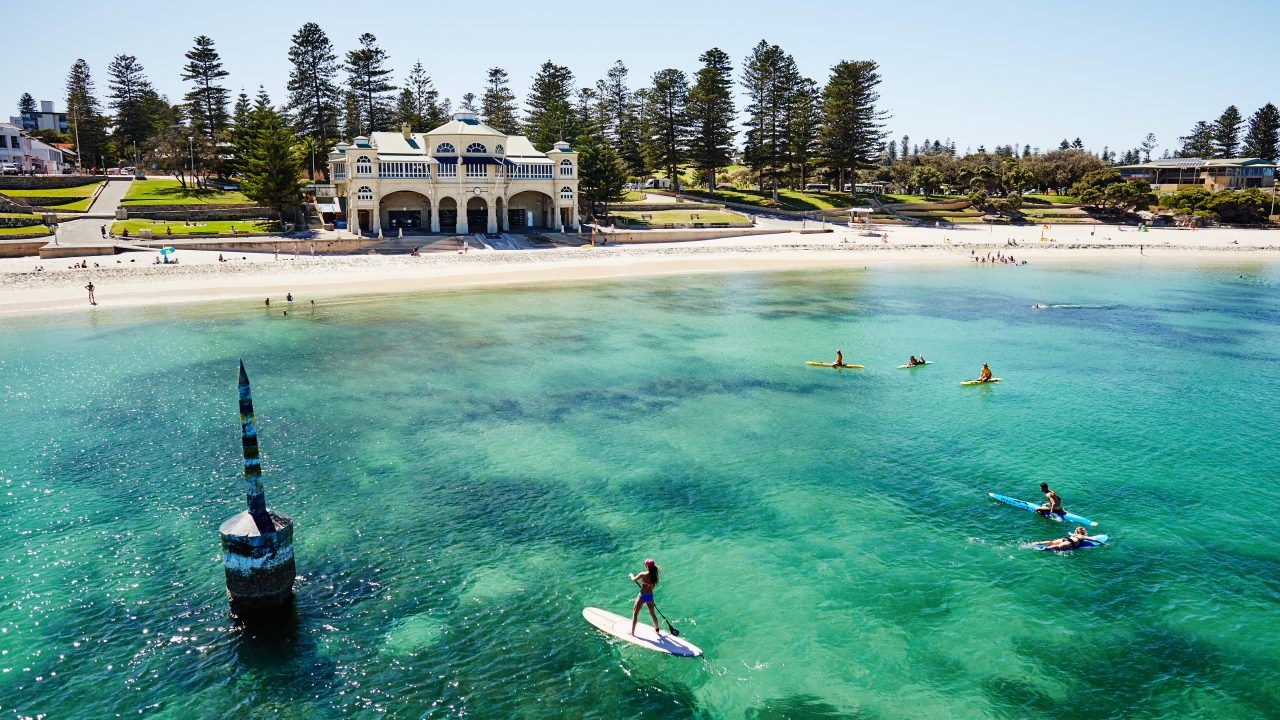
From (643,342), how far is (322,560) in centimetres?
2377

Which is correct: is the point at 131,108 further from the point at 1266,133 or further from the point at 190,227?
the point at 1266,133

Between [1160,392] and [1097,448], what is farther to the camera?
[1160,392]

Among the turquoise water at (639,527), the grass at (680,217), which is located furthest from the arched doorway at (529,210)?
the turquoise water at (639,527)

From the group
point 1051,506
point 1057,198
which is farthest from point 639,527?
point 1057,198

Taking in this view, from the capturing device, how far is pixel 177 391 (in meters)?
29.9

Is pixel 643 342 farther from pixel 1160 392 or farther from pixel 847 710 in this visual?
pixel 847 710

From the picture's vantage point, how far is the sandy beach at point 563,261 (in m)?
50.4

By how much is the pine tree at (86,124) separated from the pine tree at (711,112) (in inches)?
2876

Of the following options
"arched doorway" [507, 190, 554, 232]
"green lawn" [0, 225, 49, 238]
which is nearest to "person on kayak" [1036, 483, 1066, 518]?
"arched doorway" [507, 190, 554, 232]

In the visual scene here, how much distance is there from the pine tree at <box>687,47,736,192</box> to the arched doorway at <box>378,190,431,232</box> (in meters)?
37.5

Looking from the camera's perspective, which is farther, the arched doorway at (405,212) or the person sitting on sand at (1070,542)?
the arched doorway at (405,212)

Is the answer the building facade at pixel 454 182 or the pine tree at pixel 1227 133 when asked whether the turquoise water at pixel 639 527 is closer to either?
the building facade at pixel 454 182

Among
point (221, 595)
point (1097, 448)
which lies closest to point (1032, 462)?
point (1097, 448)

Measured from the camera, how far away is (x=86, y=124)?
97812 mm
